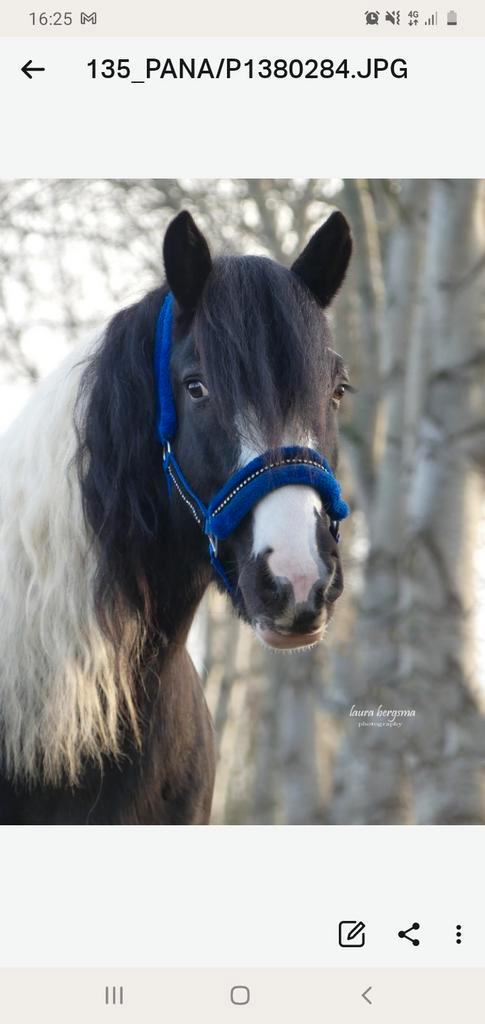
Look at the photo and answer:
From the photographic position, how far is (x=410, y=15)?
462cm

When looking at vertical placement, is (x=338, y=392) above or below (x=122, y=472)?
above

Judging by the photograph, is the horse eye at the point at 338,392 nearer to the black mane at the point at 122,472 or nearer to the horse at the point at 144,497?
the horse at the point at 144,497

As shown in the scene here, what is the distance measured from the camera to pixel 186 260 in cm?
390

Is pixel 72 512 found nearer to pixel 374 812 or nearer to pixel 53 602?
pixel 53 602

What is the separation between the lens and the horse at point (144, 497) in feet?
12.0

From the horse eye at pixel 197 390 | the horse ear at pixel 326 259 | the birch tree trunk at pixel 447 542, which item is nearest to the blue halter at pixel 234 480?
the horse eye at pixel 197 390

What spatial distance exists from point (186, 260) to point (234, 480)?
2.66ft

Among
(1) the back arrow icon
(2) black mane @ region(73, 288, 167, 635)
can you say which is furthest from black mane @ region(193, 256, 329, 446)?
(1) the back arrow icon

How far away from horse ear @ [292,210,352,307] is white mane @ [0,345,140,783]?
0.99 metres

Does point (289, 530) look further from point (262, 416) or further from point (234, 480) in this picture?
point (262, 416)

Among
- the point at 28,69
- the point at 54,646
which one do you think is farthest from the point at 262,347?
the point at 28,69

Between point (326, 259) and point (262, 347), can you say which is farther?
point (326, 259)

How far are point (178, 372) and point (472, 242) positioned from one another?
4.03 meters
